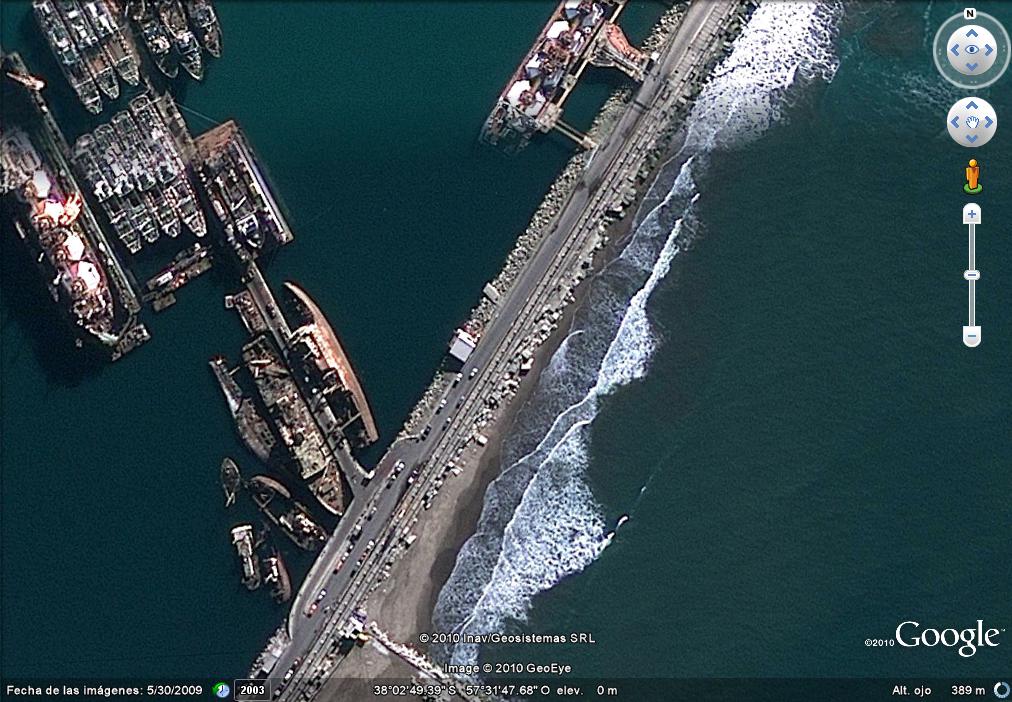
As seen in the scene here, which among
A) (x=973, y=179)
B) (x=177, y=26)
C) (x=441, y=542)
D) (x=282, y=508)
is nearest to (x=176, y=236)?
(x=177, y=26)

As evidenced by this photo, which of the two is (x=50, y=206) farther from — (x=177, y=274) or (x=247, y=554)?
(x=247, y=554)

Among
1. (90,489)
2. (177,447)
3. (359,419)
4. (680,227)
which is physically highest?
(680,227)

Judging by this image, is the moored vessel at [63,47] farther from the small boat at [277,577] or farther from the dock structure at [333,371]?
the small boat at [277,577]

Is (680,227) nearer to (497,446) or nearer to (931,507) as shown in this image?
(497,446)

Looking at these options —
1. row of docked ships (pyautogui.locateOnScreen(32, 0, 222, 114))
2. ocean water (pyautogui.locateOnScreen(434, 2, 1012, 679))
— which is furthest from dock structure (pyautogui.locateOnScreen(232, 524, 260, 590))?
row of docked ships (pyautogui.locateOnScreen(32, 0, 222, 114))

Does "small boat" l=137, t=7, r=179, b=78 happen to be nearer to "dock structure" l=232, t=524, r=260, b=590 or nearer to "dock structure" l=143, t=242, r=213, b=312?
"dock structure" l=143, t=242, r=213, b=312

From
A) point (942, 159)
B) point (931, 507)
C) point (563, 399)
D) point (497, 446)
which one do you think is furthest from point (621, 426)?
point (942, 159)
